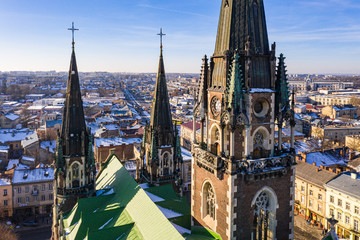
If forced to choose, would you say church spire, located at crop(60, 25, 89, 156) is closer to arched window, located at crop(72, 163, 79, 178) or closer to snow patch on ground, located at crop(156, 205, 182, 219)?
arched window, located at crop(72, 163, 79, 178)

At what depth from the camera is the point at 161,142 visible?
36.1 meters

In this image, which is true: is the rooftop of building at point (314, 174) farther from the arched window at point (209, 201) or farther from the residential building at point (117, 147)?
the residential building at point (117, 147)

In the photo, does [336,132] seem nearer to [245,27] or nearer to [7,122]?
[245,27]

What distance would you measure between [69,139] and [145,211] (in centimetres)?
1366

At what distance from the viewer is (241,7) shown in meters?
18.1

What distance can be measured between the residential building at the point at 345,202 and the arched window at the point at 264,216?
3104cm

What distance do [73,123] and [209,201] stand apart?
59.9 ft

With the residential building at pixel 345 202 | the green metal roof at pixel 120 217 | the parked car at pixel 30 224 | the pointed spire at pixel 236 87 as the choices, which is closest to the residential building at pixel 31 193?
the parked car at pixel 30 224

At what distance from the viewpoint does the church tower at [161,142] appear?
35.8 meters

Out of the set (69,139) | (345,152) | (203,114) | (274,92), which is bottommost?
(345,152)

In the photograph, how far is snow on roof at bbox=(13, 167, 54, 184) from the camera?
53731 millimetres

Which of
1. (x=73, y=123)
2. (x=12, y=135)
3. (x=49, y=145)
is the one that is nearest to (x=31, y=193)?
(x=49, y=145)

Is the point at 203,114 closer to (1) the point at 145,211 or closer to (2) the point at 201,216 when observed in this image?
(2) the point at 201,216

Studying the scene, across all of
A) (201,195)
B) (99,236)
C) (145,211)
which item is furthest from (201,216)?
(99,236)
